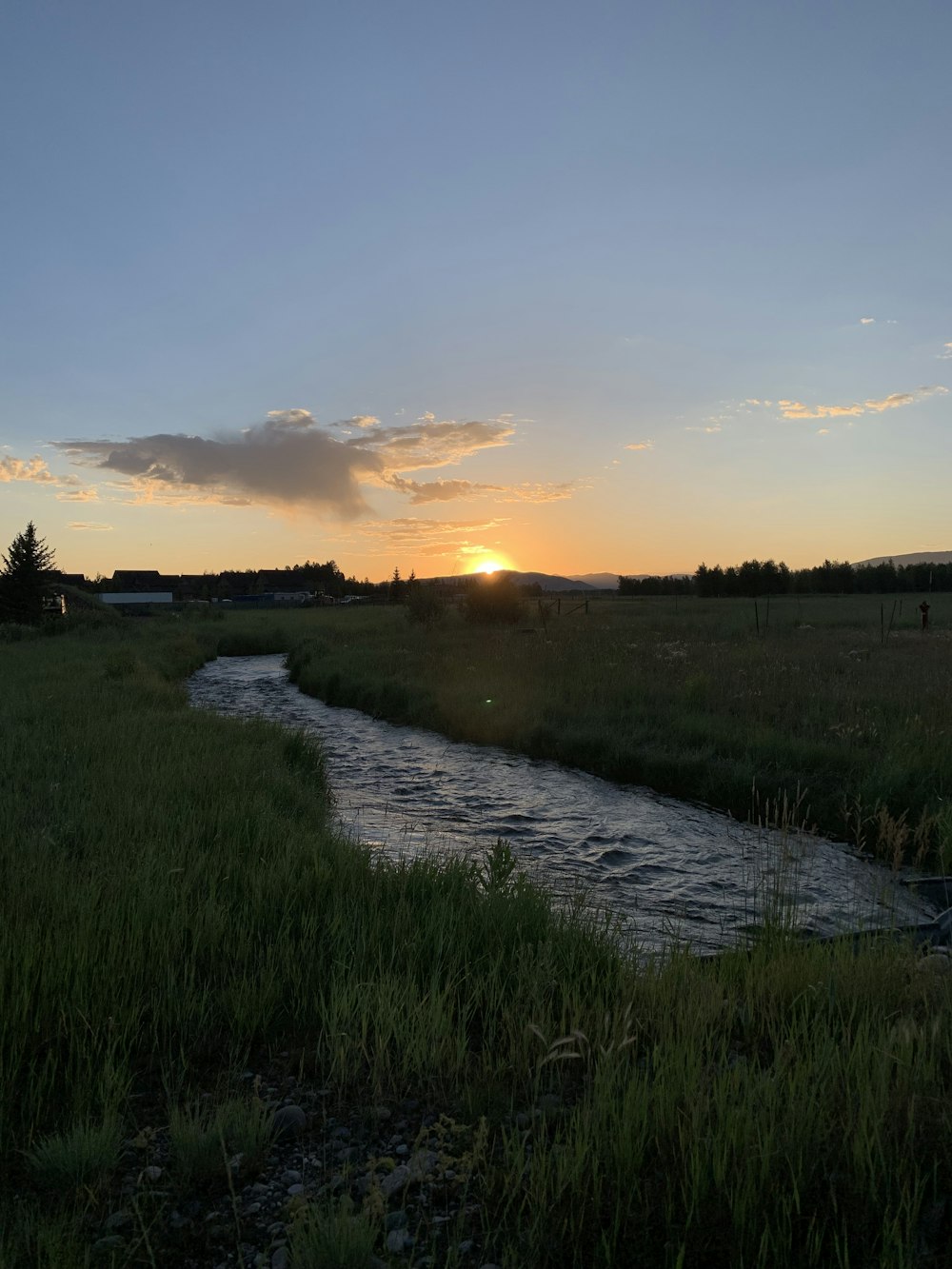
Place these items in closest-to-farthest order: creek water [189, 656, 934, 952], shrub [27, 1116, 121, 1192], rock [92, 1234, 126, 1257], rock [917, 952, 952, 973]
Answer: rock [92, 1234, 126, 1257], shrub [27, 1116, 121, 1192], rock [917, 952, 952, 973], creek water [189, 656, 934, 952]

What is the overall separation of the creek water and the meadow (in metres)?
1.16

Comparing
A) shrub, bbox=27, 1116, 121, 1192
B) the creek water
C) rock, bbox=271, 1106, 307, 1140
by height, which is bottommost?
the creek water

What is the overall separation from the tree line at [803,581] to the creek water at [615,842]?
73.1m

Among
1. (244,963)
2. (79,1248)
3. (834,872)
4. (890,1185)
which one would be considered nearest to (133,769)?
(244,963)

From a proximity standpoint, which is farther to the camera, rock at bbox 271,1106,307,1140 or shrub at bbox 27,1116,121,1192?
rock at bbox 271,1106,307,1140

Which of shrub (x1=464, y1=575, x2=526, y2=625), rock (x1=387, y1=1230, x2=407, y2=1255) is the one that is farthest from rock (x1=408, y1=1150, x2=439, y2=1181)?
shrub (x1=464, y1=575, x2=526, y2=625)

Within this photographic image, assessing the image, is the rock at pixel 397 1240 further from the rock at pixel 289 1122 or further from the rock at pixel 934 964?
the rock at pixel 934 964

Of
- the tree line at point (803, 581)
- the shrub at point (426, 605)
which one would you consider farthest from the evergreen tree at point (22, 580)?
the tree line at point (803, 581)

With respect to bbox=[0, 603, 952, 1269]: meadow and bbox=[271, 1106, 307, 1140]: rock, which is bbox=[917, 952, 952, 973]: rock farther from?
bbox=[271, 1106, 307, 1140]: rock

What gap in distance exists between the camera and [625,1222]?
9.23 feet

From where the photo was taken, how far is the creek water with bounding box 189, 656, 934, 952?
703 cm

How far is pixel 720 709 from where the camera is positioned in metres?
15.0

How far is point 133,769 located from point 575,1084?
25.9ft

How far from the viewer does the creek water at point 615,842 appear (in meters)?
7.03
